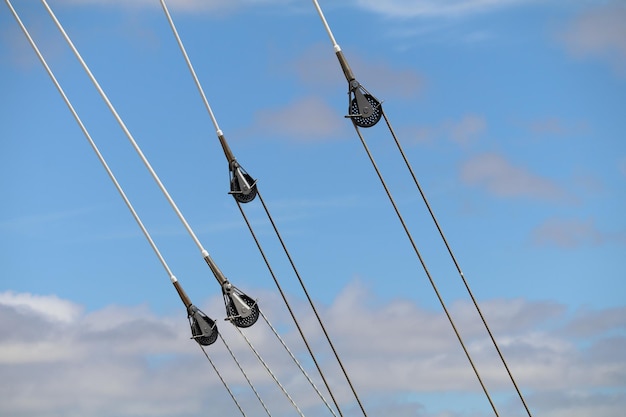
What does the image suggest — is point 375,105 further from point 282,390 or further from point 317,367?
point 282,390

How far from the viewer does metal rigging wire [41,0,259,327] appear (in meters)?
33.8

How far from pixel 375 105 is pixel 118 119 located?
937 cm

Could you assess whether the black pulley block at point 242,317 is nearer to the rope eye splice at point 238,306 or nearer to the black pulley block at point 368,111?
the rope eye splice at point 238,306

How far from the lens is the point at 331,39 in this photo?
29.2 metres

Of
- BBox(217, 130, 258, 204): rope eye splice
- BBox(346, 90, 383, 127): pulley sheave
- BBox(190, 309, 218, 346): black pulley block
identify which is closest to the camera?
BBox(346, 90, 383, 127): pulley sheave

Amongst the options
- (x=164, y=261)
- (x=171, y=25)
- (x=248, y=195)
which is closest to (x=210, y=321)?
(x=164, y=261)

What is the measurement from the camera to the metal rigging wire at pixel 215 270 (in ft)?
111

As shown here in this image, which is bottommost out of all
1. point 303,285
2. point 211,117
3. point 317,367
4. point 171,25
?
point 317,367

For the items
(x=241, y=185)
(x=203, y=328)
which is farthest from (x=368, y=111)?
(x=203, y=328)

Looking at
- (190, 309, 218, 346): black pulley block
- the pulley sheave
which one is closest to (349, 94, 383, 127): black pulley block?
the pulley sheave

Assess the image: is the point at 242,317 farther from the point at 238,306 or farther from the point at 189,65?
the point at 189,65

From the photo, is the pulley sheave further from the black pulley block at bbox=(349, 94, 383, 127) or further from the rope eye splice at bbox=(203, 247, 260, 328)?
the rope eye splice at bbox=(203, 247, 260, 328)

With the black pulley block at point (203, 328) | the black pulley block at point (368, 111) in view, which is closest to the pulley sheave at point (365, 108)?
the black pulley block at point (368, 111)

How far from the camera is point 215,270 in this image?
3431 cm
